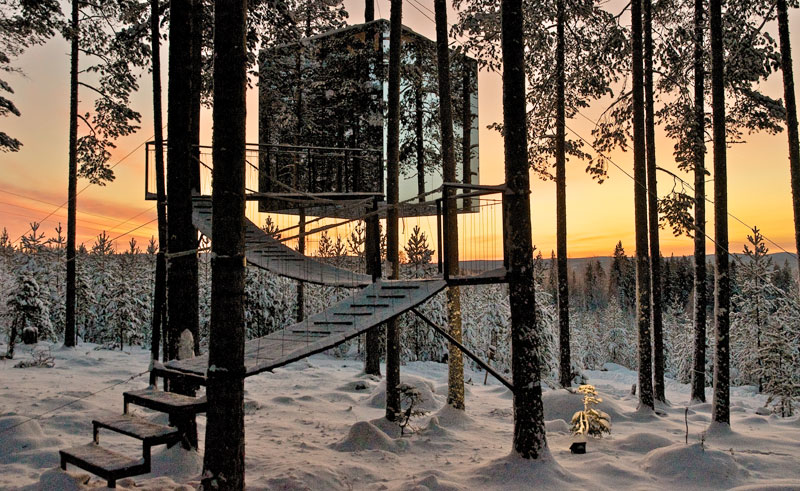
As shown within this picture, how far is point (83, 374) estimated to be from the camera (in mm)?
13125

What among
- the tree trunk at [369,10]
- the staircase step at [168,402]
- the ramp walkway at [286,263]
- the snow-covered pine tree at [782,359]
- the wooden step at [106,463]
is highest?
the tree trunk at [369,10]

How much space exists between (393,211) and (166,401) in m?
5.22

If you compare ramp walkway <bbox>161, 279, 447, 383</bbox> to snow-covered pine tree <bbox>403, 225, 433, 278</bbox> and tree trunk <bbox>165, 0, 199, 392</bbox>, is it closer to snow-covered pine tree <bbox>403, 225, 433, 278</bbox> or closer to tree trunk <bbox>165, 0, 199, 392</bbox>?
tree trunk <bbox>165, 0, 199, 392</bbox>

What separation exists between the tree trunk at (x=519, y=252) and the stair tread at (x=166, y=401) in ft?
12.6

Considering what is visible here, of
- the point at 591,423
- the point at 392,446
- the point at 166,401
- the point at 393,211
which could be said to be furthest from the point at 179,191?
the point at 591,423

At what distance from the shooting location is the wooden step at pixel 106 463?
4816mm

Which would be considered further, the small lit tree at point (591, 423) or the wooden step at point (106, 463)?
the small lit tree at point (591, 423)

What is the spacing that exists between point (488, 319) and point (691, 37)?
23195mm

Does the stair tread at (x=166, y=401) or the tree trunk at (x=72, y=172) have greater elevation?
the tree trunk at (x=72, y=172)

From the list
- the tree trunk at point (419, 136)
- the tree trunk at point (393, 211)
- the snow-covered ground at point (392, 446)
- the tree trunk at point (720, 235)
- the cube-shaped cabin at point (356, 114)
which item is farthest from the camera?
the tree trunk at point (419, 136)

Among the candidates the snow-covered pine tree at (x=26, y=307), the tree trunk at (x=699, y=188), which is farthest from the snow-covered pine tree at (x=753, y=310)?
the snow-covered pine tree at (x=26, y=307)

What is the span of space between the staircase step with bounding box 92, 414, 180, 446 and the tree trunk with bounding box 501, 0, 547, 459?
4114 mm

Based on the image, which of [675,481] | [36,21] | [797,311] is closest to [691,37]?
[675,481]

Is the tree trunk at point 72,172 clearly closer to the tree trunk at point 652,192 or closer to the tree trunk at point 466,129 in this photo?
the tree trunk at point 466,129
